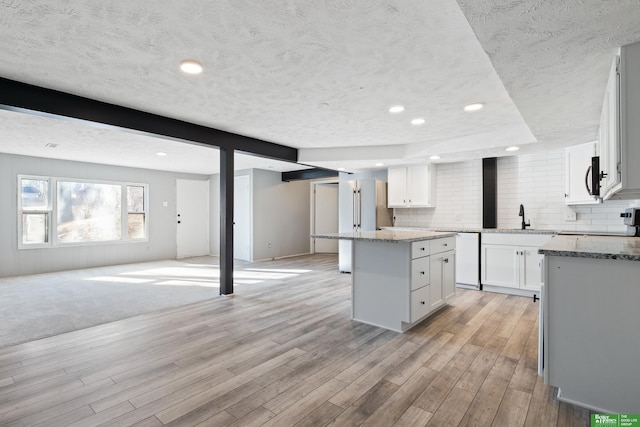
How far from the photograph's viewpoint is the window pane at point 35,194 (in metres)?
6.07

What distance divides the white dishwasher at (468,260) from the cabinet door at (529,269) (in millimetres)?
563

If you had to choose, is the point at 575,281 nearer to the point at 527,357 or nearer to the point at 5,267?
the point at 527,357

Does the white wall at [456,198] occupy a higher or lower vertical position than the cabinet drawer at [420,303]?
higher

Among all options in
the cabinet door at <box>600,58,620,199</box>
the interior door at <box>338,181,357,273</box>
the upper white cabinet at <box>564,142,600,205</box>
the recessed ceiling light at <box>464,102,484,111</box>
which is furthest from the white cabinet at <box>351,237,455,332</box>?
the interior door at <box>338,181,357,273</box>

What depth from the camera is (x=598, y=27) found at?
5.03ft

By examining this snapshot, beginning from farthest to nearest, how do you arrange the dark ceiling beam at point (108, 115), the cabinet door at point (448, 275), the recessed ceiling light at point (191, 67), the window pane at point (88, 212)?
the window pane at point (88, 212), the cabinet door at point (448, 275), the dark ceiling beam at point (108, 115), the recessed ceiling light at point (191, 67)

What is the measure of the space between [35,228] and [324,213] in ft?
21.6

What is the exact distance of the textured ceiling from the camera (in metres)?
1.65

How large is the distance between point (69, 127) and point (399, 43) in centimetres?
423

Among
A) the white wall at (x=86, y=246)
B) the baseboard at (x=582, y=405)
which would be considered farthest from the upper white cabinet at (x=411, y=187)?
the white wall at (x=86, y=246)

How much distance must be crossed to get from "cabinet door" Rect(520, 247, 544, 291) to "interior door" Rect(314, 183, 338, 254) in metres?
5.29

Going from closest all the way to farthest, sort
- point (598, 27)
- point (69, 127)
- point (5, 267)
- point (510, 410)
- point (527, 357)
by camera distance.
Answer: point (598, 27), point (510, 410), point (527, 357), point (69, 127), point (5, 267)

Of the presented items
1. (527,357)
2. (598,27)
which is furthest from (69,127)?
(527,357)

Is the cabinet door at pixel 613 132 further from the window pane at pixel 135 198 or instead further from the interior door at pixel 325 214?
the window pane at pixel 135 198
